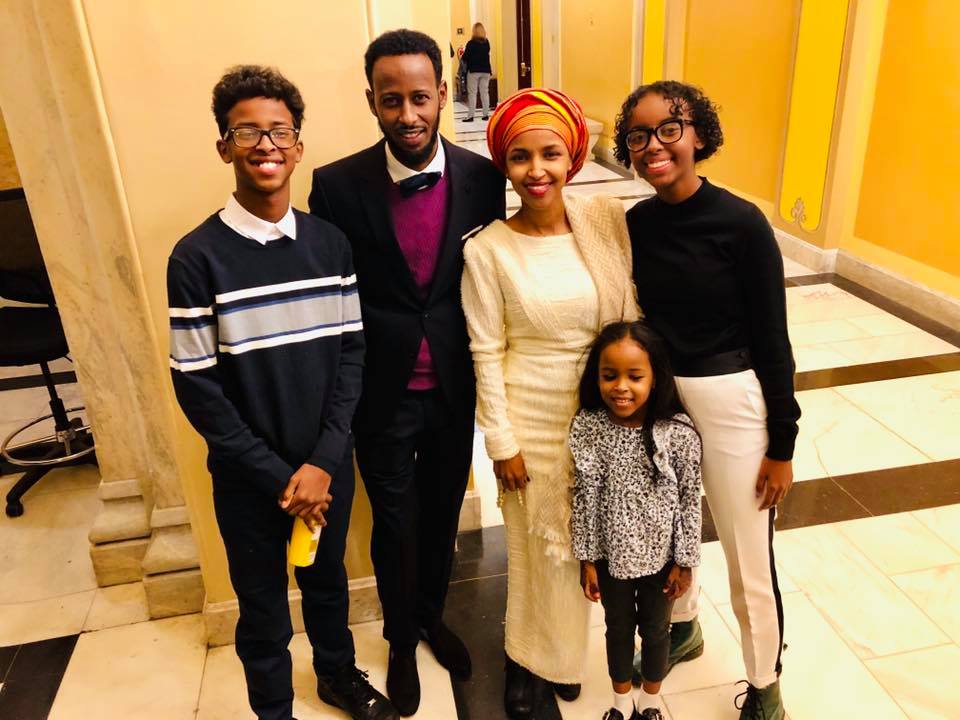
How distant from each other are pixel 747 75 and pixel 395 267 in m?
5.34

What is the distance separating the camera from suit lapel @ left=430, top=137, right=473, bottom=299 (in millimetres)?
1695

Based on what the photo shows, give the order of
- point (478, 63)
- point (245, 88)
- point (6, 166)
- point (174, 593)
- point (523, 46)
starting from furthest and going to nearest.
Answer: point (478, 63) < point (523, 46) < point (6, 166) < point (174, 593) < point (245, 88)

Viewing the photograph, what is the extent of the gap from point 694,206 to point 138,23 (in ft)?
4.17

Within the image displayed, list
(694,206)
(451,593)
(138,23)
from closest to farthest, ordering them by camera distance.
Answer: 1. (694,206)
2. (138,23)
3. (451,593)

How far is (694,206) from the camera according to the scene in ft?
4.98

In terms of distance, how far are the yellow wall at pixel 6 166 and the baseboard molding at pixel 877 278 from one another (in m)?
4.56

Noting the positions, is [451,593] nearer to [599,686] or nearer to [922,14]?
[599,686]

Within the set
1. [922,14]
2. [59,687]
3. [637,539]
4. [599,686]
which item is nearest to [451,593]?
[599,686]

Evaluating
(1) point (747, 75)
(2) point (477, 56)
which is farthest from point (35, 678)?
(2) point (477, 56)

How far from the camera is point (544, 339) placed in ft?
5.47

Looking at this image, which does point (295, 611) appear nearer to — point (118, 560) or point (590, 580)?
point (118, 560)

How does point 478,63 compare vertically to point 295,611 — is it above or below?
above

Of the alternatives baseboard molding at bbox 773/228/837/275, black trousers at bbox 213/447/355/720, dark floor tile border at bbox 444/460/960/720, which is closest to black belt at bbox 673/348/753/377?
black trousers at bbox 213/447/355/720

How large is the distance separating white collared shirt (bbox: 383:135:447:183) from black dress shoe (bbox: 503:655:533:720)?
126 centimetres
